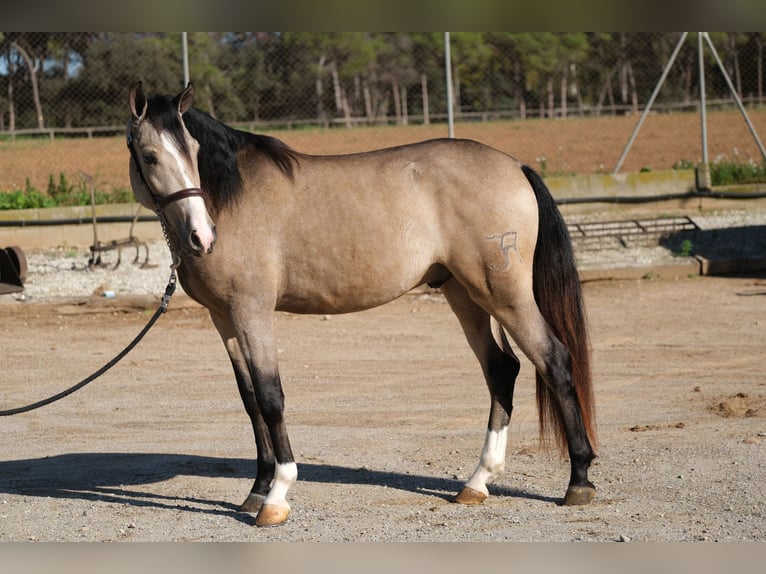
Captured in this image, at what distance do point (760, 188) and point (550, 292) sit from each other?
11134 millimetres

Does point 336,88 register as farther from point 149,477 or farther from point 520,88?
point 149,477

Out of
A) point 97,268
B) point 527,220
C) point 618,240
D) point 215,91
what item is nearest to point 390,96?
point 215,91

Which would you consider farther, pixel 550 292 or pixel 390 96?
pixel 390 96

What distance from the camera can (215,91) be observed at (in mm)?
14258

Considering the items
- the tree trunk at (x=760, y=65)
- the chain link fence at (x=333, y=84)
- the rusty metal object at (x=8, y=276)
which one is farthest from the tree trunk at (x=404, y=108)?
the rusty metal object at (x=8, y=276)

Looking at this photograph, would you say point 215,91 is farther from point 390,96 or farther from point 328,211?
point 328,211

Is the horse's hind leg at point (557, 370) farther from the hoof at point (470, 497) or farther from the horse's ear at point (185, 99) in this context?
the horse's ear at point (185, 99)

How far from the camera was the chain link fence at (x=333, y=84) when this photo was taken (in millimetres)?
13633

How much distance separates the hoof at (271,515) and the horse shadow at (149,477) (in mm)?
179

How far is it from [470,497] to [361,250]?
136cm

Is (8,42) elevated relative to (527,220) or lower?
elevated

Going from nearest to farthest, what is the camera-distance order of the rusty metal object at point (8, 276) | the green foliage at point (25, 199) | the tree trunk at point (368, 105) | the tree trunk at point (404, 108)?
the rusty metal object at point (8, 276), the green foliage at point (25, 199), the tree trunk at point (404, 108), the tree trunk at point (368, 105)

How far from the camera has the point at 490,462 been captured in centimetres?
493

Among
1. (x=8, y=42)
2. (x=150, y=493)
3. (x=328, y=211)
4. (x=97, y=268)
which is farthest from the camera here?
(x=8, y=42)
